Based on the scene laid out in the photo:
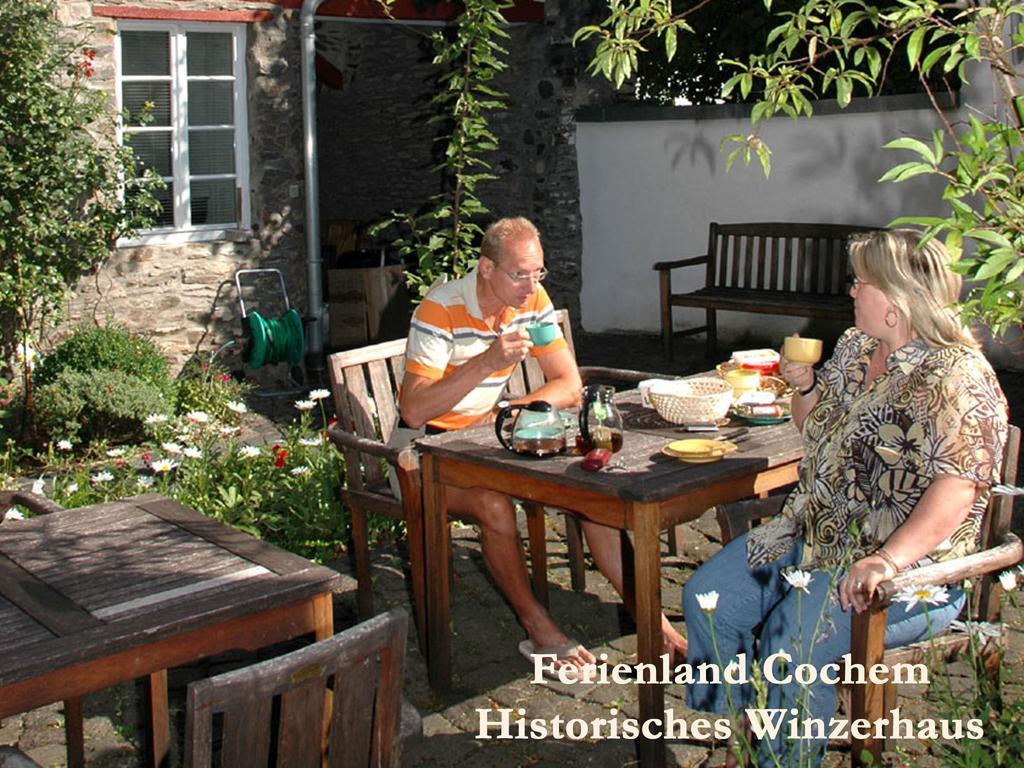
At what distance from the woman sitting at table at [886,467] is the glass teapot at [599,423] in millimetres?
533

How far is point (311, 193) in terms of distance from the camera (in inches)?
417

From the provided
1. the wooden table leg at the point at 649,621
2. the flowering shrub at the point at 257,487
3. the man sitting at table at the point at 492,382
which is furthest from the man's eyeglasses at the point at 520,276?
the flowering shrub at the point at 257,487

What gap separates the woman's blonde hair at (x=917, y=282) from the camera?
3.40 meters

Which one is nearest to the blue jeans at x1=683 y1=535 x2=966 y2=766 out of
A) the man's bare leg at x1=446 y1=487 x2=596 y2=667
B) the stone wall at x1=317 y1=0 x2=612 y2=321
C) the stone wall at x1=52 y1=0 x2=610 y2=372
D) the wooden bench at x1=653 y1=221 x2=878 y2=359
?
the man's bare leg at x1=446 y1=487 x2=596 y2=667

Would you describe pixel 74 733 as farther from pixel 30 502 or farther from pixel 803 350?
pixel 803 350

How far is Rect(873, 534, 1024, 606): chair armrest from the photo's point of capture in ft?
10.3

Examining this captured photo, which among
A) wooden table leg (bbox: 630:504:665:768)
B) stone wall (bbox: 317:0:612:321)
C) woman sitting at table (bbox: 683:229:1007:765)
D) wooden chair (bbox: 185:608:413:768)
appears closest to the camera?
wooden chair (bbox: 185:608:413:768)

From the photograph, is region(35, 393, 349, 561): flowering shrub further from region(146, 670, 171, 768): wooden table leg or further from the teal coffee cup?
region(146, 670, 171, 768): wooden table leg

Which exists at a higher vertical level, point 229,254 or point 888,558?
point 229,254

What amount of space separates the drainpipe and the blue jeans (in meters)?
7.14

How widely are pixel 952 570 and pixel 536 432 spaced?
1281mm

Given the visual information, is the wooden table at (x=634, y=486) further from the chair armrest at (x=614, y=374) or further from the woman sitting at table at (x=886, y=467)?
the chair armrest at (x=614, y=374)

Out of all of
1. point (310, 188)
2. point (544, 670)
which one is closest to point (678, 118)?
point (310, 188)

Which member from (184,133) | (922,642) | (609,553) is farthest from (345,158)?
(922,642)
